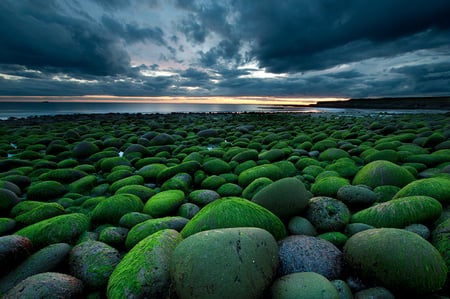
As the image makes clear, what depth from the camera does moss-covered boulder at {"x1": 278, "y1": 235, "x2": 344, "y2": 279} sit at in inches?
88.0

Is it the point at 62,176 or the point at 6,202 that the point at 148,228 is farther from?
the point at 62,176

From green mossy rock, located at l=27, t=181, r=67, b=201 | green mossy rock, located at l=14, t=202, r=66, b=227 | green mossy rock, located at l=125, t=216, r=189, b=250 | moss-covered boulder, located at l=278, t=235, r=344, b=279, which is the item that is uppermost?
moss-covered boulder, located at l=278, t=235, r=344, b=279

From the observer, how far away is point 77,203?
4.49 metres

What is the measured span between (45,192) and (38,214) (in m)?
1.47

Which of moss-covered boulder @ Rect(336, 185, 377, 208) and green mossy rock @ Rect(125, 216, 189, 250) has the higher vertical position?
moss-covered boulder @ Rect(336, 185, 377, 208)

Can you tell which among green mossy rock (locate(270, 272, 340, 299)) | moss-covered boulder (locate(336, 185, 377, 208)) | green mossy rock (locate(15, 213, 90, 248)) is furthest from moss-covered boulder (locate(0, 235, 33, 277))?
moss-covered boulder (locate(336, 185, 377, 208))

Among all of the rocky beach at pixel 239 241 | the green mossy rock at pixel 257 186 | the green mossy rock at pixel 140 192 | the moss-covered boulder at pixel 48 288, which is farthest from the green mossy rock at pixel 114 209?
the green mossy rock at pixel 257 186

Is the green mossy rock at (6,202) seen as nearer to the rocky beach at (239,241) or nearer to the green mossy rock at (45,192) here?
the rocky beach at (239,241)

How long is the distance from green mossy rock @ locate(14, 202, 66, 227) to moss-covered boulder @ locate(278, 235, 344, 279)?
11.2 feet

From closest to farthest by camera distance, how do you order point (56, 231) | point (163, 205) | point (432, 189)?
point (56, 231)
point (432, 189)
point (163, 205)

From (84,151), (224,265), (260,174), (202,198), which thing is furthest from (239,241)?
(84,151)

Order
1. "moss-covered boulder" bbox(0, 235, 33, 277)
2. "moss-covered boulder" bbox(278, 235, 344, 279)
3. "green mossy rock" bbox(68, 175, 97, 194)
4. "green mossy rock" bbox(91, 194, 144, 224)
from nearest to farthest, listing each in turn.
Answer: "moss-covered boulder" bbox(278, 235, 344, 279), "moss-covered boulder" bbox(0, 235, 33, 277), "green mossy rock" bbox(91, 194, 144, 224), "green mossy rock" bbox(68, 175, 97, 194)

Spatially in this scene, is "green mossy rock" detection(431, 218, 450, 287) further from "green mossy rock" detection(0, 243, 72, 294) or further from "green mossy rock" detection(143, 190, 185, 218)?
"green mossy rock" detection(0, 243, 72, 294)

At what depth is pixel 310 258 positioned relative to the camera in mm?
2299
